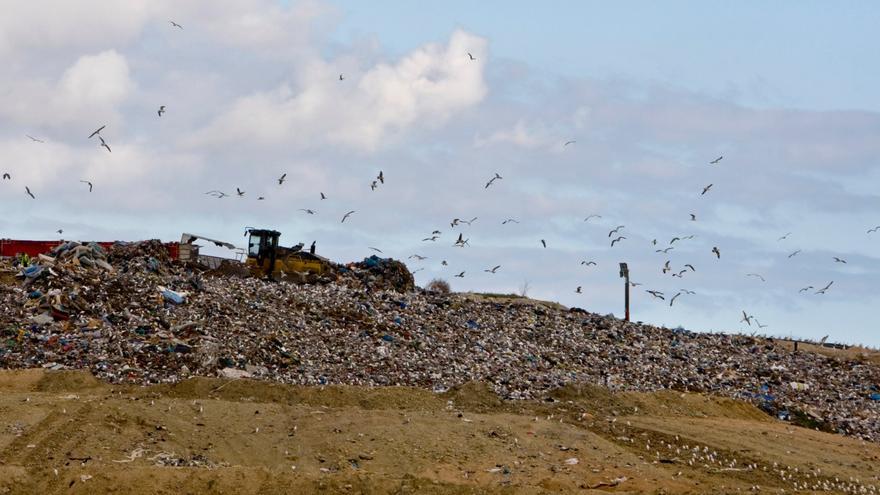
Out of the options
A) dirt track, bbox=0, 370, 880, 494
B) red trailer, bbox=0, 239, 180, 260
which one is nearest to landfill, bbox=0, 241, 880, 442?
dirt track, bbox=0, 370, 880, 494

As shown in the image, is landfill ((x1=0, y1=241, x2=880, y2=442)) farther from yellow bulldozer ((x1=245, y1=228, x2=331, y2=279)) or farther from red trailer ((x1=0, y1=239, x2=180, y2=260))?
red trailer ((x1=0, y1=239, x2=180, y2=260))

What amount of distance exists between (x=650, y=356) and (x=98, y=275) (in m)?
11.2

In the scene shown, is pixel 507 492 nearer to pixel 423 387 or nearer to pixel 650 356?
pixel 423 387

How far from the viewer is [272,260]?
1120 inches

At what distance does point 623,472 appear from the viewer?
48.9ft

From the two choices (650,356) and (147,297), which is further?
(650,356)

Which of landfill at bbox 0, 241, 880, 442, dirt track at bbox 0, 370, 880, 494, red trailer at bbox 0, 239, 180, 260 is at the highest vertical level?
red trailer at bbox 0, 239, 180, 260

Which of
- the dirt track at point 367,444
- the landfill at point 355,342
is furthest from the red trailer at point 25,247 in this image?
the dirt track at point 367,444

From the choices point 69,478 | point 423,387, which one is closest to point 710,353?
point 423,387

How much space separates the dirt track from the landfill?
1379 mm

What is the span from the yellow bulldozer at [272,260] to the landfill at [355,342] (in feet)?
5.02

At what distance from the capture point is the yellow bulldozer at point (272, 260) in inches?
1114

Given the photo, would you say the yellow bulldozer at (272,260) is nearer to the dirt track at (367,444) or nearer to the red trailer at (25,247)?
the red trailer at (25,247)

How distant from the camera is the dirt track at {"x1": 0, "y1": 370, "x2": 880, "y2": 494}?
A: 12.9 metres
